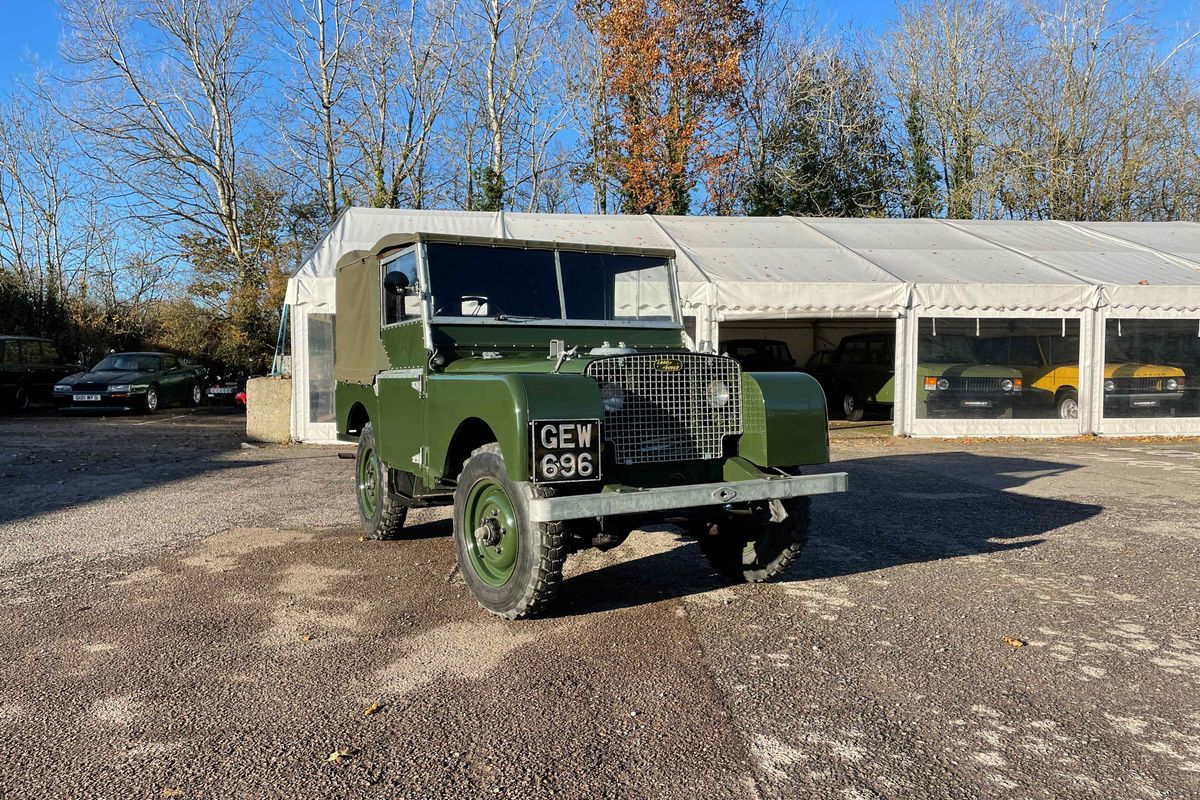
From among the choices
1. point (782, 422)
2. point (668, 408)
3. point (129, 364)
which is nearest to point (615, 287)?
point (668, 408)

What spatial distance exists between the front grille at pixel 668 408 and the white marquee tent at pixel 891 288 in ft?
28.6

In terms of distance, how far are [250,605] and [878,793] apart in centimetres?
365

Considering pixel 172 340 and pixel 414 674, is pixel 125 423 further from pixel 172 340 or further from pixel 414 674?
pixel 414 674

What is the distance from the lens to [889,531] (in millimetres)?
6863

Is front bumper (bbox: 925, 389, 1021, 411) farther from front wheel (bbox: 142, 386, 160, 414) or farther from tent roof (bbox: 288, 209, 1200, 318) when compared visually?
front wheel (bbox: 142, 386, 160, 414)

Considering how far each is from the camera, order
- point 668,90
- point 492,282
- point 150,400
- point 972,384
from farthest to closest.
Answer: point 668,90
point 150,400
point 972,384
point 492,282

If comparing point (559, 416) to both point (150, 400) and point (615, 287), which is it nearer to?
point (615, 287)

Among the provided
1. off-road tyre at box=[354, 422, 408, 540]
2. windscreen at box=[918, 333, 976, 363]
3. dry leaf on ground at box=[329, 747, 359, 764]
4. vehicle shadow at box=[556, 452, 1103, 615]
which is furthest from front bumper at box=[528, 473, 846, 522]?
windscreen at box=[918, 333, 976, 363]

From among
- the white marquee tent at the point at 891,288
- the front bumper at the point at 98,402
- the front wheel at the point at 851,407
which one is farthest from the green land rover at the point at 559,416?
the front bumper at the point at 98,402

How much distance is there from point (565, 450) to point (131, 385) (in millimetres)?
17808

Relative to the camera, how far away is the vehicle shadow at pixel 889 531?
5266 millimetres

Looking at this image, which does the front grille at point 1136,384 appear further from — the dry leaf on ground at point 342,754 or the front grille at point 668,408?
the dry leaf on ground at point 342,754

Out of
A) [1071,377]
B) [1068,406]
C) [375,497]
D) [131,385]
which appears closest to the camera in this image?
[375,497]

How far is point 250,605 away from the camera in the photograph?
481 centimetres
